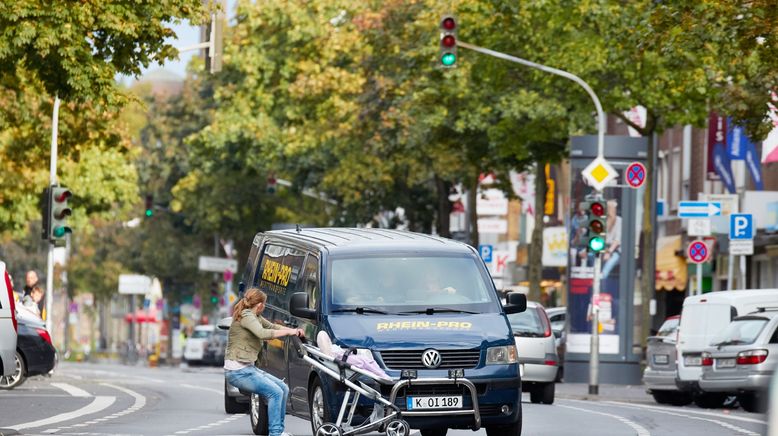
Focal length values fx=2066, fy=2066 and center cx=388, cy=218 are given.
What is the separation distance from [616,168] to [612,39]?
2.96 metres

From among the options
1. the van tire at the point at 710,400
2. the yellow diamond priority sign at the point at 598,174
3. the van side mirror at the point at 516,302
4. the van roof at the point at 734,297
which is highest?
the yellow diamond priority sign at the point at 598,174

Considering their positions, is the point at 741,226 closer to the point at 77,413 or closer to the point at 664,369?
the point at 664,369

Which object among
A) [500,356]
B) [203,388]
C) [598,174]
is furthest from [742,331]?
[500,356]

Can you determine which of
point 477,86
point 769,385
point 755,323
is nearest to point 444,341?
point 769,385

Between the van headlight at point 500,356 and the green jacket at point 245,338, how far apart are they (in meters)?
1.93

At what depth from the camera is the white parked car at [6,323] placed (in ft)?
79.0

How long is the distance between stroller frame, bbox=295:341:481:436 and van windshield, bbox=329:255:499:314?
42.1 inches

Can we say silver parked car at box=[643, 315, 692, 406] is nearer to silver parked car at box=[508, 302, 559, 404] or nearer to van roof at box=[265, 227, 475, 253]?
silver parked car at box=[508, 302, 559, 404]

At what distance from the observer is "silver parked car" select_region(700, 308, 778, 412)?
2927 cm

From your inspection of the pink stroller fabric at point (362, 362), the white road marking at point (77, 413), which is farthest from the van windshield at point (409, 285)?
the white road marking at point (77, 413)

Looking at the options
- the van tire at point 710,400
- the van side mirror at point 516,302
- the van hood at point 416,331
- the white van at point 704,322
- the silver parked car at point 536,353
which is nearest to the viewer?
the van hood at point 416,331

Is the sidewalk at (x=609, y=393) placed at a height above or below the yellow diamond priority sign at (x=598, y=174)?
below

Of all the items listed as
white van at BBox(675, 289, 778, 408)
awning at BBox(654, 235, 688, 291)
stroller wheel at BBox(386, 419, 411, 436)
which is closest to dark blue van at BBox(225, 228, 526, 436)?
stroller wheel at BBox(386, 419, 411, 436)

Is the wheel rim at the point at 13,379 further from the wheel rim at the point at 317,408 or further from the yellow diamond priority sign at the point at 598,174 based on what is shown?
the wheel rim at the point at 317,408
